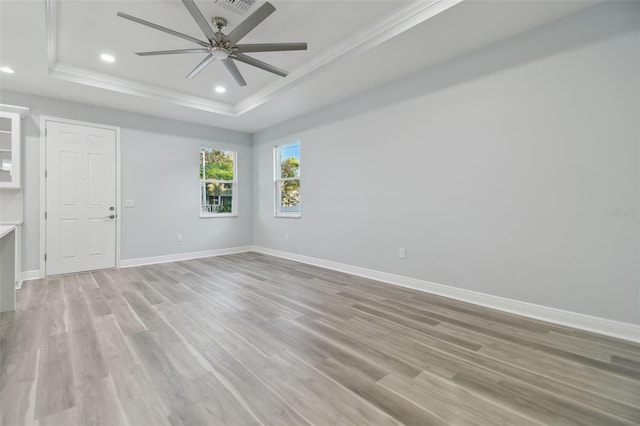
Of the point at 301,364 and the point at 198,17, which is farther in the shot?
the point at 198,17

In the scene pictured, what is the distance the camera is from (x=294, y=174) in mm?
5742

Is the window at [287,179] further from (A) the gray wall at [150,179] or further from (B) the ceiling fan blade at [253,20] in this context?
(B) the ceiling fan blade at [253,20]

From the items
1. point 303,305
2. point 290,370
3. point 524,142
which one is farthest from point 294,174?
point 290,370

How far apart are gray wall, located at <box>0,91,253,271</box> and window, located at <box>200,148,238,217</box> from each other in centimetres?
18

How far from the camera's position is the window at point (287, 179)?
5.66m

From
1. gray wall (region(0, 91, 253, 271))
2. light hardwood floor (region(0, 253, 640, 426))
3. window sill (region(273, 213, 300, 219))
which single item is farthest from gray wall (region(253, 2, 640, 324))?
gray wall (region(0, 91, 253, 271))

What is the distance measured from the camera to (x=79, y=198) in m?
4.54

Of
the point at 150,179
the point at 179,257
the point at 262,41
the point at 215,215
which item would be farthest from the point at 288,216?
the point at 262,41

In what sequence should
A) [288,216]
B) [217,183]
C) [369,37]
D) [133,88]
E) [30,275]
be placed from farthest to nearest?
[217,183], [288,216], [133,88], [30,275], [369,37]

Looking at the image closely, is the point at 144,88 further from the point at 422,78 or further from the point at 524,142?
the point at 524,142

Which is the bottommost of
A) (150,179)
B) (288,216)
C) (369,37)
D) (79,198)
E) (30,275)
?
(30,275)

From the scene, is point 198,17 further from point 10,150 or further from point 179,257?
point 179,257

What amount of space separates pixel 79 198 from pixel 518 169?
609cm

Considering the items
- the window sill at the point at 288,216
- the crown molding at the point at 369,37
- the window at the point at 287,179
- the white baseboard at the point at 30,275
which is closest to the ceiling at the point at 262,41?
the crown molding at the point at 369,37
